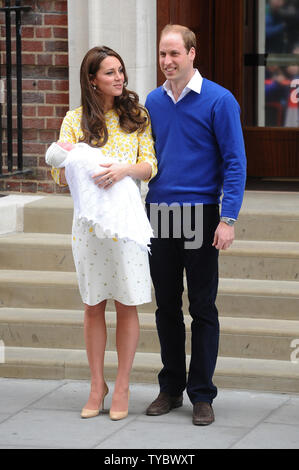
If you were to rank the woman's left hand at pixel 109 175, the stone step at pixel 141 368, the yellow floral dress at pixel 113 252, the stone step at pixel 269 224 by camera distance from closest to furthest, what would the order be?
1. the woman's left hand at pixel 109 175
2. the yellow floral dress at pixel 113 252
3. the stone step at pixel 141 368
4. the stone step at pixel 269 224

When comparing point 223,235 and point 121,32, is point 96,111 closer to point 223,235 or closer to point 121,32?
point 223,235

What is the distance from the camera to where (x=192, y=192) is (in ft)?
16.2

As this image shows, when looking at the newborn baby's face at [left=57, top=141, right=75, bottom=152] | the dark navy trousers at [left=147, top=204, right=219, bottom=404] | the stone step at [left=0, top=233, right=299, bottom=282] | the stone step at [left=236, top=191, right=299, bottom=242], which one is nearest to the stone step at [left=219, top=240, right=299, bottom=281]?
the stone step at [left=0, top=233, right=299, bottom=282]

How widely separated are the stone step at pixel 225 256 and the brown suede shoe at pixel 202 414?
1405mm

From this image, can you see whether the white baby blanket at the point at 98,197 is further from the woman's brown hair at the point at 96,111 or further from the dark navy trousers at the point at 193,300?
the dark navy trousers at the point at 193,300

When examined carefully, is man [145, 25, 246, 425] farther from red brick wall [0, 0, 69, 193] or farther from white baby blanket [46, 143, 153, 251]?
red brick wall [0, 0, 69, 193]

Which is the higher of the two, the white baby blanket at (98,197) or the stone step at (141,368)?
the white baby blanket at (98,197)

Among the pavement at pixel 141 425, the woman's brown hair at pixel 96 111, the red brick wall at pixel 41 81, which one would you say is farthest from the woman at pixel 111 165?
the red brick wall at pixel 41 81

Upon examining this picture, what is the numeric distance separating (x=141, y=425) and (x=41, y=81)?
3118 millimetres

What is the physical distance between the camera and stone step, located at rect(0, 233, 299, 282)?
6238 mm

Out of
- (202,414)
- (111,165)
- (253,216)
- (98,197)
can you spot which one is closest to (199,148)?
(111,165)

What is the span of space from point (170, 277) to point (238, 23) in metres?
3.55

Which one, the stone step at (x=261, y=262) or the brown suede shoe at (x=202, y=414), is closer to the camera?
the brown suede shoe at (x=202, y=414)

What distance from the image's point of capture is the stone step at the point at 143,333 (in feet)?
18.9
